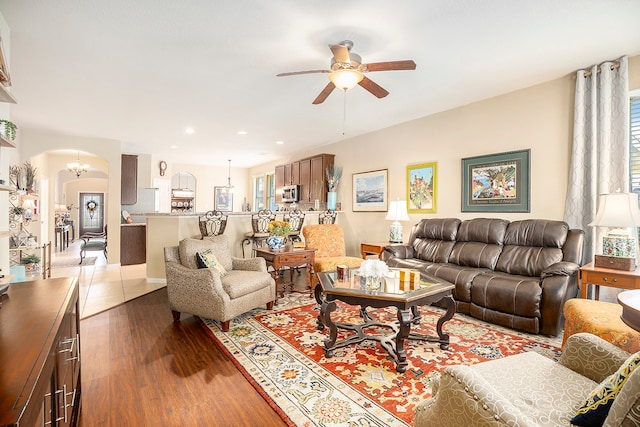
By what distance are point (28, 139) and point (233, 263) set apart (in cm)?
519

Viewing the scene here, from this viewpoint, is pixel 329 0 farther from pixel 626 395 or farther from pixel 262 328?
pixel 262 328

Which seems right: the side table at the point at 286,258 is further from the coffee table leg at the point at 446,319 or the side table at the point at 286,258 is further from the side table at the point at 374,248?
the coffee table leg at the point at 446,319

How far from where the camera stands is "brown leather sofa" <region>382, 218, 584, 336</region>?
2994 mm

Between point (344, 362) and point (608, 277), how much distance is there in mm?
2398

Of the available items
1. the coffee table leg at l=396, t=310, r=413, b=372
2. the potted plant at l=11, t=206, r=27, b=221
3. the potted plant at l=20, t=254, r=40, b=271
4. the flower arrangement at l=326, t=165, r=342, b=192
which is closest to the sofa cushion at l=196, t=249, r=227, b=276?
the coffee table leg at l=396, t=310, r=413, b=372

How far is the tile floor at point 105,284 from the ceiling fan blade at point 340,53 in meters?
3.75

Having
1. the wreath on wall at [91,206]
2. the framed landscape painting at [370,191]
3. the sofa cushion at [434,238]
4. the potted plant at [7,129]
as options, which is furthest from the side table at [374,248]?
the wreath on wall at [91,206]

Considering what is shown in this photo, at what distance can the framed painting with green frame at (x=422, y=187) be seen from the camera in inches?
197

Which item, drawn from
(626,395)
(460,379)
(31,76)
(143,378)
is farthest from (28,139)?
(626,395)

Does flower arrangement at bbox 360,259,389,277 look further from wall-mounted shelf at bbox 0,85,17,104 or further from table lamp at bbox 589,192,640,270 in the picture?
wall-mounted shelf at bbox 0,85,17,104

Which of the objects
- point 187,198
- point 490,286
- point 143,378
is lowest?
point 143,378

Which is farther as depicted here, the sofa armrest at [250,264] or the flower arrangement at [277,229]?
the flower arrangement at [277,229]

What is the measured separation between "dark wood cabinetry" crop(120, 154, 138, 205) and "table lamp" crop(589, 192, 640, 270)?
833cm

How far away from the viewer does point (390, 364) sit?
2.45 metres
